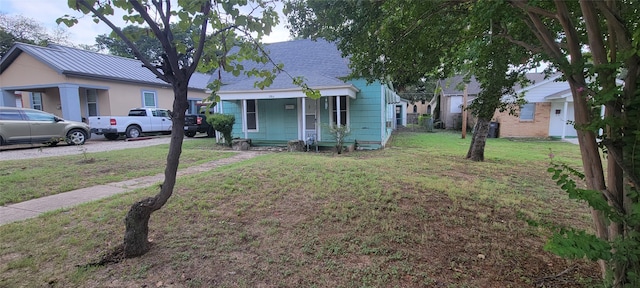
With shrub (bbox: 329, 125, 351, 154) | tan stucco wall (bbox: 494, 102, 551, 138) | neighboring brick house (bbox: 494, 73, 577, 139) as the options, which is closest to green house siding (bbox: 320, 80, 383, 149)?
shrub (bbox: 329, 125, 351, 154)

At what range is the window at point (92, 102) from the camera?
1677 cm

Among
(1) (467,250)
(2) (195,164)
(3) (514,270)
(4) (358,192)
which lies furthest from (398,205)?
(2) (195,164)

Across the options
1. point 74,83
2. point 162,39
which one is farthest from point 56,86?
point 162,39

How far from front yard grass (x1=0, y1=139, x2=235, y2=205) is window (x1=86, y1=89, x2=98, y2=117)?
370 inches

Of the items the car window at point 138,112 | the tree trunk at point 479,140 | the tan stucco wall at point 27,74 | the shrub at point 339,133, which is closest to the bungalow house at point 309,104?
the shrub at point 339,133

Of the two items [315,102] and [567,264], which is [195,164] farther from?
[567,264]

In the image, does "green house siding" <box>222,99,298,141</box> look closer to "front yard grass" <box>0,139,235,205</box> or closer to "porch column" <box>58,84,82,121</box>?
"front yard grass" <box>0,139,235,205</box>

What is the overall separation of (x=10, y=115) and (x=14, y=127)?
0.47 m

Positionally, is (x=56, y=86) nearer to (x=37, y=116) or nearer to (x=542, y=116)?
(x=37, y=116)

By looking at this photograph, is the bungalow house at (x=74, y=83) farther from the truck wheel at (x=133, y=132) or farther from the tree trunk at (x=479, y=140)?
the tree trunk at (x=479, y=140)

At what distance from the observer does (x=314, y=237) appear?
342 centimetres

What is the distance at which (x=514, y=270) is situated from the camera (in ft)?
8.97

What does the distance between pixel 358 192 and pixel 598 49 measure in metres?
3.62

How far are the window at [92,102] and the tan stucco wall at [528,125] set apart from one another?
23.1m
